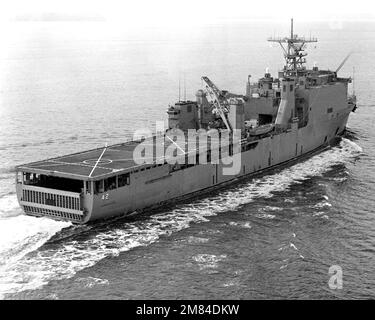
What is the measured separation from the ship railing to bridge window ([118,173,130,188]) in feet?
10.2

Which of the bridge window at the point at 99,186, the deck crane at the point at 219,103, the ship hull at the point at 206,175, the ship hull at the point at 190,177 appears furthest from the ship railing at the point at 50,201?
the deck crane at the point at 219,103

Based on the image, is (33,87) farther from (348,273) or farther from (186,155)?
(348,273)

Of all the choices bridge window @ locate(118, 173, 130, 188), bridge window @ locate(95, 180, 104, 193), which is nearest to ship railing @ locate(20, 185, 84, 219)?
bridge window @ locate(95, 180, 104, 193)

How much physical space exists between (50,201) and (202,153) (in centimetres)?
1236

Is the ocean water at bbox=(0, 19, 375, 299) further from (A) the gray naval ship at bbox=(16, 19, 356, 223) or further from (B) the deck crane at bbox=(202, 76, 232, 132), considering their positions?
(B) the deck crane at bbox=(202, 76, 232, 132)

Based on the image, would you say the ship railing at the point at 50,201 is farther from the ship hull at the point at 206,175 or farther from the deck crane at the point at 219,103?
the deck crane at the point at 219,103

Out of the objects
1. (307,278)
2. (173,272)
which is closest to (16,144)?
(173,272)

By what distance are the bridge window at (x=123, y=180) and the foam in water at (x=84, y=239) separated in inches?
99.7

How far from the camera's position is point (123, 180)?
37406 millimetres

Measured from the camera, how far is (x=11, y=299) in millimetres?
26797

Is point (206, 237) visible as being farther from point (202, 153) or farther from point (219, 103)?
point (219, 103)

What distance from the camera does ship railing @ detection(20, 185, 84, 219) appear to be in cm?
3525

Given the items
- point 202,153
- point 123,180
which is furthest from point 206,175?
point 123,180
